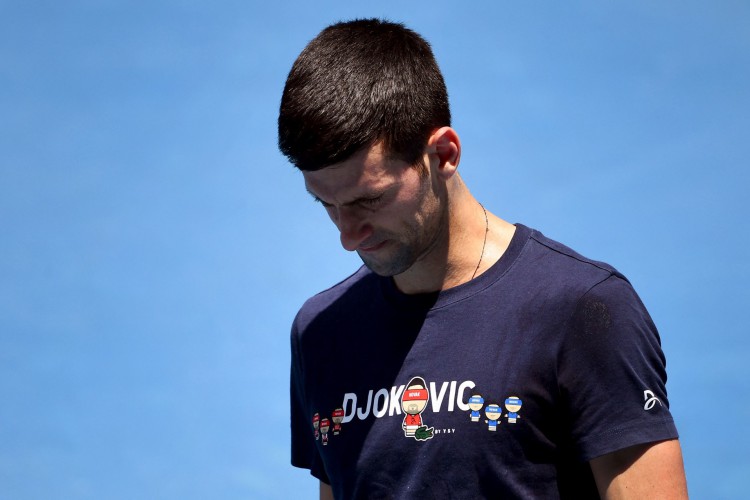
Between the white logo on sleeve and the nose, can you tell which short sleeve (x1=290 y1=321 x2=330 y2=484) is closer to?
the nose

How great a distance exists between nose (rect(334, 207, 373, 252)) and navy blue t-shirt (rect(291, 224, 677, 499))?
190 mm

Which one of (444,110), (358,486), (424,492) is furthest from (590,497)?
(444,110)

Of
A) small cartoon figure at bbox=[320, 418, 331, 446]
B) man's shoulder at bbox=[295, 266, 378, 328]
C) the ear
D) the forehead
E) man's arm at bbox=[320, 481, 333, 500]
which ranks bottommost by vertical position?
man's arm at bbox=[320, 481, 333, 500]

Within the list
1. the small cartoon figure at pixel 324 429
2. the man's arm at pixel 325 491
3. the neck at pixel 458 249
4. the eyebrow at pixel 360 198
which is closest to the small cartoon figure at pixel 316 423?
the small cartoon figure at pixel 324 429

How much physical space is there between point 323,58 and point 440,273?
1.48ft

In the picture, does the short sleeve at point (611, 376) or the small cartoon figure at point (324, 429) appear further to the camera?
the small cartoon figure at point (324, 429)

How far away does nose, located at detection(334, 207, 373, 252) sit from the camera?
68.7 inches

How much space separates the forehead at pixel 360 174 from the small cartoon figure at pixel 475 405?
1.30 ft

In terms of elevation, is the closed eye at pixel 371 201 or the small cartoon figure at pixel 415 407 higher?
the closed eye at pixel 371 201

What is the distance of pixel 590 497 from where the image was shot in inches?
66.4

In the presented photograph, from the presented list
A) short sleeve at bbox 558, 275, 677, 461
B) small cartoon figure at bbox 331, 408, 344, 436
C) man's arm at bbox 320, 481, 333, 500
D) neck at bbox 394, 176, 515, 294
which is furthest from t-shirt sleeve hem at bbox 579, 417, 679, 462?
man's arm at bbox 320, 481, 333, 500

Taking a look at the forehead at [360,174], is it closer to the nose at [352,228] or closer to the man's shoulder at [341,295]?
the nose at [352,228]

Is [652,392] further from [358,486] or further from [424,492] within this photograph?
[358,486]

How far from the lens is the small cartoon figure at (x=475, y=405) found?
5.54 feet
